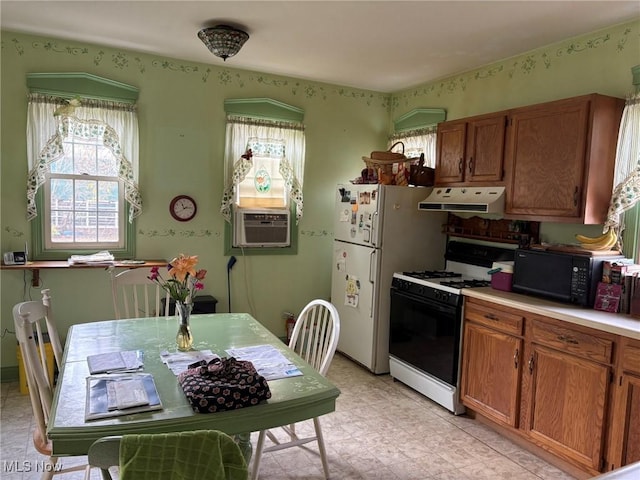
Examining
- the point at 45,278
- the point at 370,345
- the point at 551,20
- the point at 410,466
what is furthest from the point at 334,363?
the point at 551,20

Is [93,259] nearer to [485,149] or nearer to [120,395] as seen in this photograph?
[120,395]

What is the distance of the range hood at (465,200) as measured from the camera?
3250mm

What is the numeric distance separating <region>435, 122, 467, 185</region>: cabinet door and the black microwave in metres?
0.91

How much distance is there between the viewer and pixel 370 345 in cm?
395

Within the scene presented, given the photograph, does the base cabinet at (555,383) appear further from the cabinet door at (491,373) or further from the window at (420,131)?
the window at (420,131)

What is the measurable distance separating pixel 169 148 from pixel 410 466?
3.05 metres

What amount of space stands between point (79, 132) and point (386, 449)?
3212 mm

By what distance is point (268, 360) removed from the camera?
2.04 meters

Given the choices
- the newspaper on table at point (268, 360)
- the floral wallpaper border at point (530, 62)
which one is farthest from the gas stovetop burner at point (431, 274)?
the newspaper on table at point (268, 360)

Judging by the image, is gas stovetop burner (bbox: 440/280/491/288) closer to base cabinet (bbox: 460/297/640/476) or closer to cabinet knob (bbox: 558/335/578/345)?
base cabinet (bbox: 460/297/640/476)

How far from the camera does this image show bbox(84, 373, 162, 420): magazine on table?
1526mm

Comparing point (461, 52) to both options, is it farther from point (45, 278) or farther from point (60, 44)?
point (45, 278)

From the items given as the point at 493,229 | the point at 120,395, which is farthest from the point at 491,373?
the point at 120,395

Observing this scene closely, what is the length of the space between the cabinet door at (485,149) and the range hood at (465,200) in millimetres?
94
